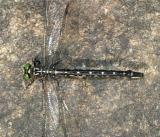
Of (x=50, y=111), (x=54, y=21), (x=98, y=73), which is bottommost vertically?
(x=50, y=111)

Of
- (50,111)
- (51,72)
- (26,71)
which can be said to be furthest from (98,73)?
(26,71)

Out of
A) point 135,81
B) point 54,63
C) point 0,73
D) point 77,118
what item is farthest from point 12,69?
point 135,81

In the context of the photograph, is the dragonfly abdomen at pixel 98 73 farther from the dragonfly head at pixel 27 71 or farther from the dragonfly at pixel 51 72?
the dragonfly head at pixel 27 71

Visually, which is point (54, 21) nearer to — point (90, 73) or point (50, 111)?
point (90, 73)

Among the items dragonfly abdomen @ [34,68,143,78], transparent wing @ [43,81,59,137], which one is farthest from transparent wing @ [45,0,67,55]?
transparent wing @ [43,81,59,137]

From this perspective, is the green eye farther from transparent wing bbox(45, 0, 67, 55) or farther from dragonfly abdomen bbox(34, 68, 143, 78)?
transparent wing bbox(45, 0, 67, 55)

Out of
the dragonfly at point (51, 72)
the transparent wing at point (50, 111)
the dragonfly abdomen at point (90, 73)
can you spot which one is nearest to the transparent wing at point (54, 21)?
the dragonfly at point (51, 72)

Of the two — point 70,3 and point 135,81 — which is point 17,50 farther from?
point 135,81
